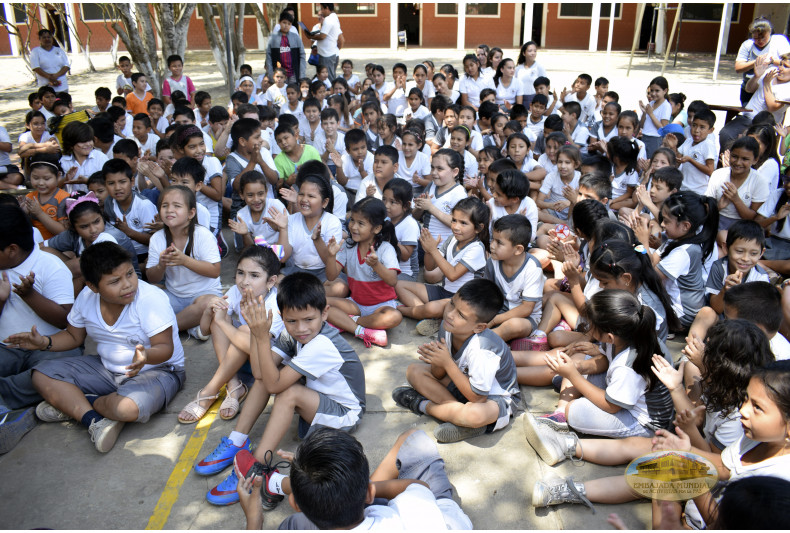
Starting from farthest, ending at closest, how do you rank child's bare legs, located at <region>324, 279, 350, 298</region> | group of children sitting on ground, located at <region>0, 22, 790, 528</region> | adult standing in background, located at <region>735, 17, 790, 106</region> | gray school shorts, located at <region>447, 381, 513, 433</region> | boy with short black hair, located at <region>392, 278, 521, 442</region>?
adult standing in background, located at <region>735, 17, 790, 106</region> < child's bare legs, located at <region>324, 279, 350, 298</region> < gray school shorts, located at <region>447, 381, 513, 433</region> < boy with short black hair, located at <region>392, 278, 521, 442</region> < group of children sitting on ground, located at <region>0, 22, 790, 528</region>

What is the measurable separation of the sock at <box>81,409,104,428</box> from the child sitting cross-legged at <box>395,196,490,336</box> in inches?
81.6

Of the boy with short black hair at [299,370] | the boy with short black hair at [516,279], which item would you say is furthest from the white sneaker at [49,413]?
the boy with short black hair at [516,279]

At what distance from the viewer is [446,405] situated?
3.05 meters

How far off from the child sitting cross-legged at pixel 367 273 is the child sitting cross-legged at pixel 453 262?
0.52ft

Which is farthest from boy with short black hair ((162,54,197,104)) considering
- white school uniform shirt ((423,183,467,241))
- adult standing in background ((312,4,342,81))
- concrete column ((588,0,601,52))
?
concrete column ((588,0,601,52))

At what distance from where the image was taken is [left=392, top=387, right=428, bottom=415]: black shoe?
10.7 feet

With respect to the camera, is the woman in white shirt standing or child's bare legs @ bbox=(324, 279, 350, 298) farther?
the woman in white shirt standing

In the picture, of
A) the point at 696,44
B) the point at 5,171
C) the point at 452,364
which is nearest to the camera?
the point at 452,364

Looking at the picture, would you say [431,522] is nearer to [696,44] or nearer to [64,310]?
[64,310]

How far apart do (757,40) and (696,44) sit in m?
17.0

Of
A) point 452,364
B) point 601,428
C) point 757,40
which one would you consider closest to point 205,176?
point 452,364

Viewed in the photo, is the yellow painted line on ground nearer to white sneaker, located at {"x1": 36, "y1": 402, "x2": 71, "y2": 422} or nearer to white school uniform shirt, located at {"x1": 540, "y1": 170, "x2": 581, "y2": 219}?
white sneaker, located at {"x1": 36, "y1": 402, "x2": 71, "y2": 422}

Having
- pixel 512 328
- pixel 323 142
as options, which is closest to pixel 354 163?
pixel 323 142

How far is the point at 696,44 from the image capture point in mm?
21875
